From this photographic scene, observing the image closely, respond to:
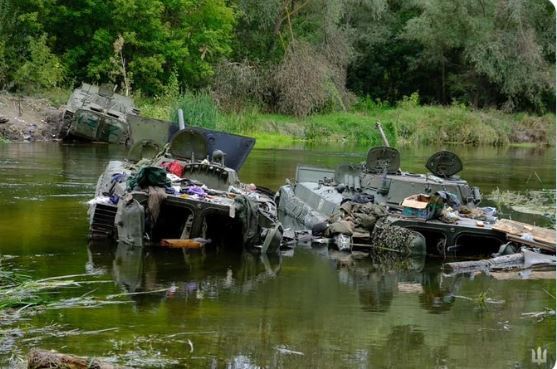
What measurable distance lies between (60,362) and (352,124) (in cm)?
4248

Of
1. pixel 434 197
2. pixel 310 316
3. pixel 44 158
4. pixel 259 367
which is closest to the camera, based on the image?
pixel 259 367

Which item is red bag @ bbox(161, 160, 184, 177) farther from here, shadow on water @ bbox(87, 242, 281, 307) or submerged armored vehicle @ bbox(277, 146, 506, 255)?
submerged armored vehicle @ bbox(277, 146, 506, 255)

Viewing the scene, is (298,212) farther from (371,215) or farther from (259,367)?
(259,367)

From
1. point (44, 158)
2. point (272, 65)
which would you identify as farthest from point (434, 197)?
point (272, 65)

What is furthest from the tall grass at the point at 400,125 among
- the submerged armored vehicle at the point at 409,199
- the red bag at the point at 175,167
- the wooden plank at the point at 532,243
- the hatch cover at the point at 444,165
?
the wooden plank at the point at 532,243

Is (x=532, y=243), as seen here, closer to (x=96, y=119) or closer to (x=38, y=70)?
(x=96, y=119)

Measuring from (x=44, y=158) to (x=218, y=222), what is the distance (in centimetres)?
1505

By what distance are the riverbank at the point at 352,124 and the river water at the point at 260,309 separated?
1971 centimetres

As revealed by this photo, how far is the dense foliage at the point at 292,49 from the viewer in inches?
1777

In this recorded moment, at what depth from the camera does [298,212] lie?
20.0 metres

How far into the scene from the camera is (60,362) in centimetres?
812

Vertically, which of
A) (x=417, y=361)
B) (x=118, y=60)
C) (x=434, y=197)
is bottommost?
(x=417, y=361)

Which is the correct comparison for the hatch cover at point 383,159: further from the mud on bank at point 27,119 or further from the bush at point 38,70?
the bush at point 38,70

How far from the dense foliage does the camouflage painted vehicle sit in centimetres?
488
